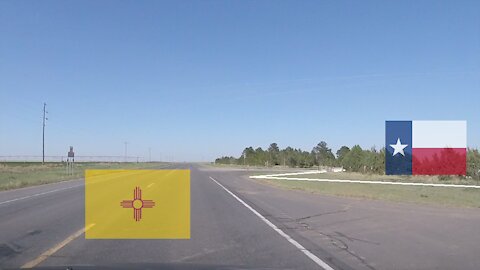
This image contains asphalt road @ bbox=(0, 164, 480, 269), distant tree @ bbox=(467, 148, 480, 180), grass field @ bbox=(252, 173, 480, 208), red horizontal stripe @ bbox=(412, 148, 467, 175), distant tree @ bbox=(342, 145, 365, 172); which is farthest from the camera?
distant tree @ bbox=(342, 145, 365, 172)

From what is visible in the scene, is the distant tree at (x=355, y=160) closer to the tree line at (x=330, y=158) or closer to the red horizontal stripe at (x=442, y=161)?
the tree line at (x=330, y=158)

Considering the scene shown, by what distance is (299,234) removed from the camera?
43.7ft

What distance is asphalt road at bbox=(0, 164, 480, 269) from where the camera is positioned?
9.30m

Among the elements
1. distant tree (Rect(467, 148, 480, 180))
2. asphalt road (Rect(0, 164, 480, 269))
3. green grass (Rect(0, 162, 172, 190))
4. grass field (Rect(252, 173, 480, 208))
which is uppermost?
distant tree (Rect(467, 148, 480, 180))

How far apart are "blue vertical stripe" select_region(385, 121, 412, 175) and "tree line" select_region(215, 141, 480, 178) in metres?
2.54

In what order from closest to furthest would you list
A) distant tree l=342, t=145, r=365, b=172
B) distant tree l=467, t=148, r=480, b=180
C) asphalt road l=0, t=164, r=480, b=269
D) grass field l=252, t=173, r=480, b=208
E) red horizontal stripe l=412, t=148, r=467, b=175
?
1. asphalt road l=0, t=164, r=480, b=269
2. grass field l=252, t=173, r=480, b=208
3. distant tree l=467, t=148, r=480, b=180
4. red horizontal stripe l=412, t=148, r=467, b=175
5. distant tree l=342, t=145, r=365, b=172

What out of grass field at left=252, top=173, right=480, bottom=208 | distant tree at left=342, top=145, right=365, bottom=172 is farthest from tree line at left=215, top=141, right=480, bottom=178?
grass field at left=252, top=173, right=480, bottom=208

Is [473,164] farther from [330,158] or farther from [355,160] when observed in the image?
[330,158]

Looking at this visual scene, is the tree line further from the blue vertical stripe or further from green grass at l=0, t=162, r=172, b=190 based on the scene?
green grass at l=0, t=162, r=172, b=190

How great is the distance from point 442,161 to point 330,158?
3497 inches

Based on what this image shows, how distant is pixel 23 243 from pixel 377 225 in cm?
907

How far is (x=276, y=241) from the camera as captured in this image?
1189 centimetres

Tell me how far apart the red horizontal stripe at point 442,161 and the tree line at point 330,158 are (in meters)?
0.78

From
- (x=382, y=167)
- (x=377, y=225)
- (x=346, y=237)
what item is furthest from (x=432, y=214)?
(x=382, y=167)
